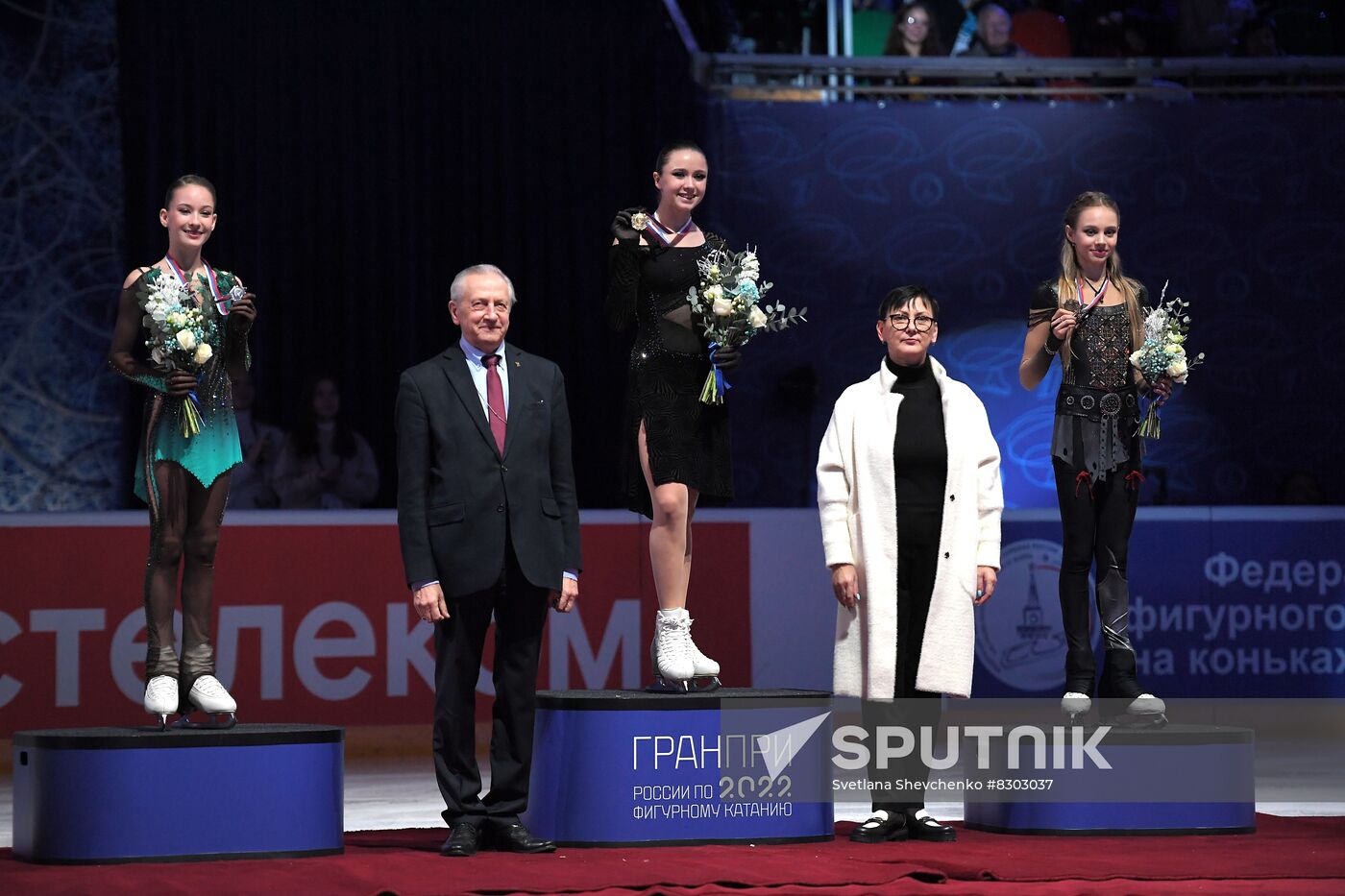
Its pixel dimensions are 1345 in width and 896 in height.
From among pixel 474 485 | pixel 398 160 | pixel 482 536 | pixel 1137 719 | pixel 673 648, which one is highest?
pixel 398 160

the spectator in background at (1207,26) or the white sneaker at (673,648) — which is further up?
the spectator in background at (1207,26)

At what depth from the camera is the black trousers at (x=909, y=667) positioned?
5516 mm

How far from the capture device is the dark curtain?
10609 mm

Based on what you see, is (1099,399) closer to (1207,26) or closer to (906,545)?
(906,545)

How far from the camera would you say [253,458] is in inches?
389

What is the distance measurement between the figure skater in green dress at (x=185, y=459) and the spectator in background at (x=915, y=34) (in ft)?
23.1

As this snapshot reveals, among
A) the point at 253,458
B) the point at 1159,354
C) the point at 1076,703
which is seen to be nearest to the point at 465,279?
the point at 1159,354

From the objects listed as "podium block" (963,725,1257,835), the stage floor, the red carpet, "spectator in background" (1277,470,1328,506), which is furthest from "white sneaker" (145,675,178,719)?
"spectator in background" (1277,470,1328,506)

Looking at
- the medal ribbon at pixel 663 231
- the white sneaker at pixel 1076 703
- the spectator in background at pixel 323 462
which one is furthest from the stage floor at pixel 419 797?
the medal ribbon at pixel 663 231

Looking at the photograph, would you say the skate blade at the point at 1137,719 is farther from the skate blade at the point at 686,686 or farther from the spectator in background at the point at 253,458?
the spectator in background at the point at 253,458

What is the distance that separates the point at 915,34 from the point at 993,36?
1.80ft

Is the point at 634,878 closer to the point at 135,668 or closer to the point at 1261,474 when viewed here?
the point at 135,668

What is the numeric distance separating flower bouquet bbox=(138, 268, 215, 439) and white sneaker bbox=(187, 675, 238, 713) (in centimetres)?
76

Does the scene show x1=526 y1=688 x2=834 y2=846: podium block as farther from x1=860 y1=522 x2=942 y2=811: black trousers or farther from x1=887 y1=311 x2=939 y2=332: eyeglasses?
x1=887 y1=311 x2=939 y2=332: eyeglasses
